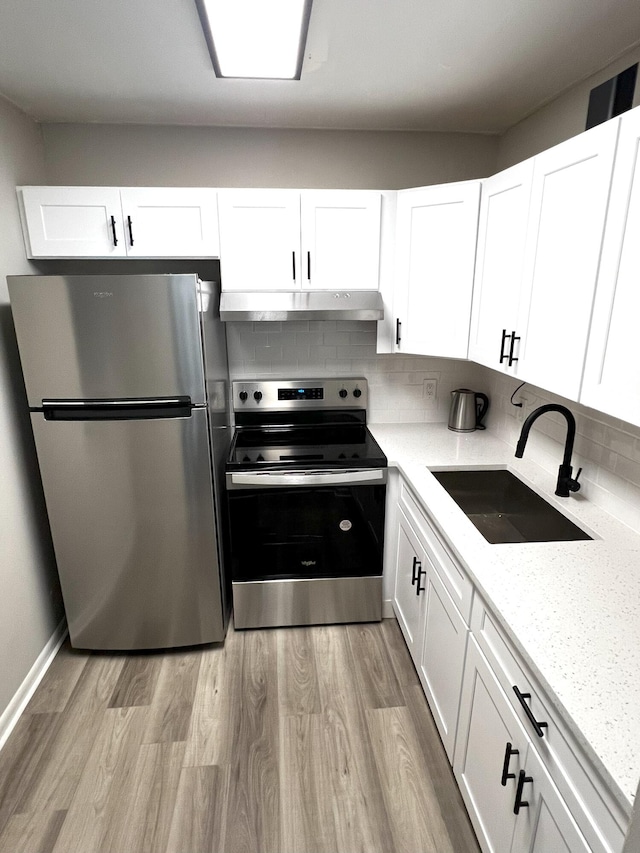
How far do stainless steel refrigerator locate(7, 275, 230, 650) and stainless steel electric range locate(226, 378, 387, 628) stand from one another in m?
0.14

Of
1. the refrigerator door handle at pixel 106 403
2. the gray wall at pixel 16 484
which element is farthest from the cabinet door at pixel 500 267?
the gray wall at pixel 16 484

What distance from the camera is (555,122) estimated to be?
2.00 meters

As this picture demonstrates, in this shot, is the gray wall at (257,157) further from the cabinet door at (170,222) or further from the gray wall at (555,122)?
the cabinet door at (170,222)

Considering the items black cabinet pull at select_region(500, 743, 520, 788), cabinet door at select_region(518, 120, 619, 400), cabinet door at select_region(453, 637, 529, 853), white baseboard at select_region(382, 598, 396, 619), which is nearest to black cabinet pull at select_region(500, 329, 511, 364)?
cabinet door at select_region(518, 120, 619, 400)

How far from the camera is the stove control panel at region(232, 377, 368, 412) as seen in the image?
2604 mm

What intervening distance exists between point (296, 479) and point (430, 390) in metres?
1.07

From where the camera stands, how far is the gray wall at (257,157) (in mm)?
2293

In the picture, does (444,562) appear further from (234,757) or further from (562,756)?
(234,757)

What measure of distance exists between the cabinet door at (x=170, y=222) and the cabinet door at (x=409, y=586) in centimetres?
159

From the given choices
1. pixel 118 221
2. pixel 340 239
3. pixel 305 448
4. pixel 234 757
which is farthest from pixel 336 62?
pixel 234 757

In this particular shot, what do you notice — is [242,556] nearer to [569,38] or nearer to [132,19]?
[132,19]

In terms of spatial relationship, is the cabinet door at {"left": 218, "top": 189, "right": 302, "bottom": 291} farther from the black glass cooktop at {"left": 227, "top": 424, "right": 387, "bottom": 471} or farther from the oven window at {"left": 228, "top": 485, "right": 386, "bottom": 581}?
the oven window at {"left": 228, "top": 485, "right": 386, "bottom": 581}

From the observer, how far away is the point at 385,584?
2.43 meters

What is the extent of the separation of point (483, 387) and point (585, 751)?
7.02ft
